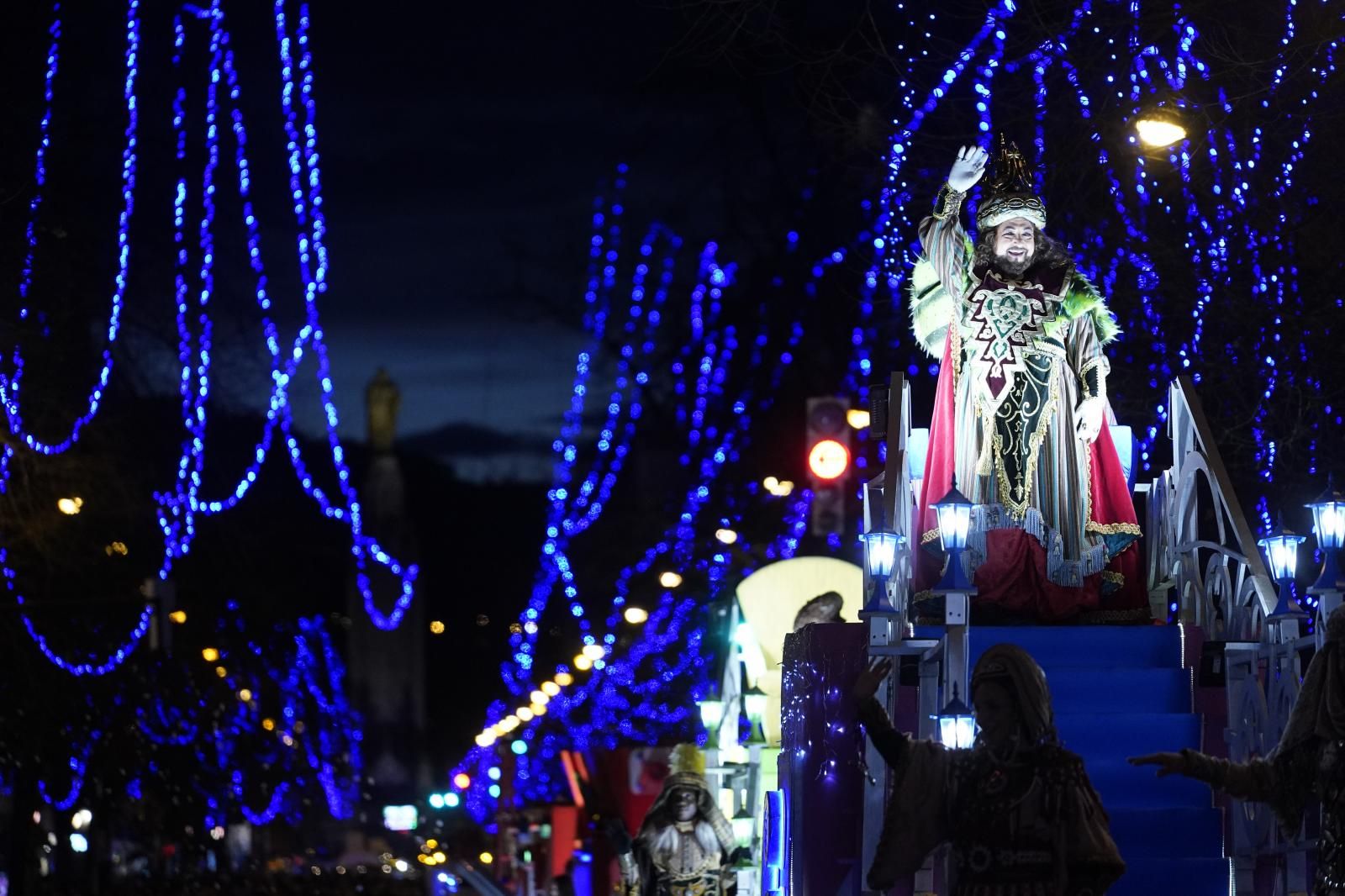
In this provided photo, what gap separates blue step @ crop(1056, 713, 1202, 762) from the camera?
1022 centimetres

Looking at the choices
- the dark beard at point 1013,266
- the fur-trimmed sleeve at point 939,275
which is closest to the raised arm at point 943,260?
the fur-trimmed sleeve at point 939,275

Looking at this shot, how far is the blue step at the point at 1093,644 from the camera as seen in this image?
10938 millimetres

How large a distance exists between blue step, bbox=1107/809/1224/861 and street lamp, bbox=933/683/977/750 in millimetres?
1197

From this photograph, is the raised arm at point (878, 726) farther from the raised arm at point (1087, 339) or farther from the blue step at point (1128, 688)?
the raised arm at point (1087, 339)

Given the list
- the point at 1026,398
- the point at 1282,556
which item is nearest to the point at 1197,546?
the point at 1026,398

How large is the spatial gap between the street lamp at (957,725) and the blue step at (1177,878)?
1.20 metres

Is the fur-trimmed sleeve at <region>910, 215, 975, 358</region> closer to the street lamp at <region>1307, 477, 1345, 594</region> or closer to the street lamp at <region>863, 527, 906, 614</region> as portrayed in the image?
the street lamp at <region>863, 527, 906, 614</region>

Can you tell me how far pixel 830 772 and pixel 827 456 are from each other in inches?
536

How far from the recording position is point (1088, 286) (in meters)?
11.9

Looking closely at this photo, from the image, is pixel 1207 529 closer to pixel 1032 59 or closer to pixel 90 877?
pixel 1032 59

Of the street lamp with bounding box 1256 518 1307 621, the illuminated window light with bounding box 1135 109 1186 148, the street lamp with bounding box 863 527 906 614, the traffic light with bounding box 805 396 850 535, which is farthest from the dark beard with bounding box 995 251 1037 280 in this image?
the traffic light with bounding box 805 396 850 535

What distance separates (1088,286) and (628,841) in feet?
21.4

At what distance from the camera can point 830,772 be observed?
11.6m

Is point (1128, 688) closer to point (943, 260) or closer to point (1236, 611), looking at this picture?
point (1236, 611)
